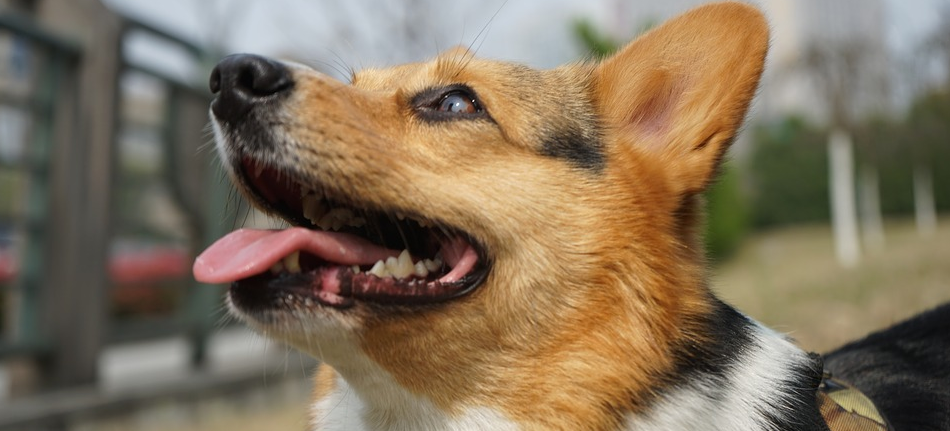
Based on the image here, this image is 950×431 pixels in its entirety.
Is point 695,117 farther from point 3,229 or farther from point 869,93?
point 869,93

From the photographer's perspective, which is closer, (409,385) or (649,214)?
(409,385)

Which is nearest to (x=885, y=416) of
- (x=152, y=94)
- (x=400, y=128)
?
(x=400, y=128)

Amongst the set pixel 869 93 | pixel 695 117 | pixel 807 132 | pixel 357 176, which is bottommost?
pixel 807 132

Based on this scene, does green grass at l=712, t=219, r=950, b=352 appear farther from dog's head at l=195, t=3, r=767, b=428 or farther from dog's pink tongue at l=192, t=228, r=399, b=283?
dog's pink tongue at l=192, t=228, r=399, b=283

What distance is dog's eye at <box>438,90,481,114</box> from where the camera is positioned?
2.52m

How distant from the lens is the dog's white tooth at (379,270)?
7.09 feet

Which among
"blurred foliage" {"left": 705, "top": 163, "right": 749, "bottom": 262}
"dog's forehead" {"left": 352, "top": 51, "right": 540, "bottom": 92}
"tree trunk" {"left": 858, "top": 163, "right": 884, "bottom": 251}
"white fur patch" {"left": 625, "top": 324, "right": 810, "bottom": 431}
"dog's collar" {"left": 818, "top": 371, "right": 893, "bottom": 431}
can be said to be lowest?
"tree trunk" {"left": 858, "top": 163, "right": 884, "bottom": 251}

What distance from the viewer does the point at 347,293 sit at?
2111 mm

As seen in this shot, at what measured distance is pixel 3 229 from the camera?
5.61 metres

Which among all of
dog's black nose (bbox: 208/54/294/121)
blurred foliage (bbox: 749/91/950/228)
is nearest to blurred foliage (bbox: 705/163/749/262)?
blurred foliage (bbox: 749/91/950/228)

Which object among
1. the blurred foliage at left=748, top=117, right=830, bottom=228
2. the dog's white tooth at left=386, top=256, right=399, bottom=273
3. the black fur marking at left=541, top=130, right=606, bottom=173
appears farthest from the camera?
the blurred foliage at left=748, top=117, right=830, bottom=228

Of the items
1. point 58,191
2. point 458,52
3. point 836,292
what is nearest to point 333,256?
point 458,52

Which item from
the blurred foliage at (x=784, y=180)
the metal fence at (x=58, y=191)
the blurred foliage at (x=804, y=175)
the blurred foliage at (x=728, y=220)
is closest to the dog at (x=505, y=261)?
the metal fence at (x=58, y=191)

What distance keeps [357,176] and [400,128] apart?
305mm
